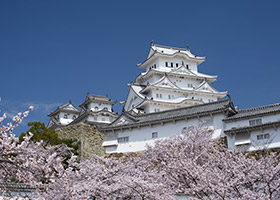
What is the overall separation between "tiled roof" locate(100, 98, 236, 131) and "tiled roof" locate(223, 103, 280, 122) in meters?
0.76

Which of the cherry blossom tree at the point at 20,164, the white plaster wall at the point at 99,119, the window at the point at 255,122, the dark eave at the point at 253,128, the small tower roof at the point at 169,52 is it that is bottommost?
the cherry blossom tree at the point at 20,164

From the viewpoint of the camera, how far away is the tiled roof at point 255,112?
2252cm

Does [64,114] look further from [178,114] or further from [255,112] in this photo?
[255,112]

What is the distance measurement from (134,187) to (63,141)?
518 inches

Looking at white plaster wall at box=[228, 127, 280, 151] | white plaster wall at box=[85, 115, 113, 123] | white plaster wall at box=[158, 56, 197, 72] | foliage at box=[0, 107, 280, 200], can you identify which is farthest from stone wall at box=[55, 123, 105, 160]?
white plaster wall at box=[85, 115, 113, 123]

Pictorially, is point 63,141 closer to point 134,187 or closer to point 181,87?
point 134,187

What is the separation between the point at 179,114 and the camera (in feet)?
84.7

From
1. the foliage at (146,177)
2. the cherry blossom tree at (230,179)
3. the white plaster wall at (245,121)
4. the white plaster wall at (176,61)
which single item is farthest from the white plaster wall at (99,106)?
the cherry blossom tree at (230,179)

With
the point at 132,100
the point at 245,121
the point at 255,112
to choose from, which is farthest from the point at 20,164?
the point at 132,100

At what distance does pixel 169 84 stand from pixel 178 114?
15.3m

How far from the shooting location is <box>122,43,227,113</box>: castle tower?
39469mm

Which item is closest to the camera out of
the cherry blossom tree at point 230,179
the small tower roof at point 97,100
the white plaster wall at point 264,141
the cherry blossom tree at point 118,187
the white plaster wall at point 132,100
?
the cherry blossom tree at point 230,179

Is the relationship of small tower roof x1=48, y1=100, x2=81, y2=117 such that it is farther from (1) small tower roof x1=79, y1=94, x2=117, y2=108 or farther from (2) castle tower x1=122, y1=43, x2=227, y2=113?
(2) castle tower x1=122, y1=43, x2=227, y2=113

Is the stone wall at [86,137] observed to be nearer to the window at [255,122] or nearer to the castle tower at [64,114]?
the window at [255,122]
